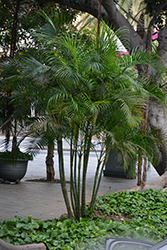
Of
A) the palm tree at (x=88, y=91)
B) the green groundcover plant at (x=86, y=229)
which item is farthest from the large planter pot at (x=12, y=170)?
→ the palm tree at (x=88, y=91)

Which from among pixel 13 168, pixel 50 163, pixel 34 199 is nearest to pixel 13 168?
pixel 13 168

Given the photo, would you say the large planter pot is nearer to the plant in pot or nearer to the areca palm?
the plant in pot

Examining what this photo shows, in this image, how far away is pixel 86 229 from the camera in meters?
4.12

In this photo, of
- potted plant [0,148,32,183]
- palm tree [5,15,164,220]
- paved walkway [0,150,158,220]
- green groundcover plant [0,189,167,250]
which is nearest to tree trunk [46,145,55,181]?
paved walkway [0,150,158,220]

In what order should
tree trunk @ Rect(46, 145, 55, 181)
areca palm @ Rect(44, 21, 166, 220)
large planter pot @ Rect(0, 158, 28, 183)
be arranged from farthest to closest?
tree trunk @ Rect(46, 145, 55, 181) < large planter pot @ Rect(0, 158, 28, 183) < areca palm @ Rect(44, 21, 166, 220)

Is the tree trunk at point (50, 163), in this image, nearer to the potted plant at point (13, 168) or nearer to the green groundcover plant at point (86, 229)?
the potted plant at point (13, 168)

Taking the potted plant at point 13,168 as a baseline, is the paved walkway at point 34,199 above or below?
below

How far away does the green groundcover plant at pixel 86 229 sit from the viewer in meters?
3.72

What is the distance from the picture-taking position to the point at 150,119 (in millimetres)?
8523

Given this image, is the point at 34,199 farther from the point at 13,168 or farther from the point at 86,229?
the point at 86,229

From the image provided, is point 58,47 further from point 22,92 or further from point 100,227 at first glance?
point 100,227

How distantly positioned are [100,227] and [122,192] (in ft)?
8.57

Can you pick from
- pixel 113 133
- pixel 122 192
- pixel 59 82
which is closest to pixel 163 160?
pixel 122 192

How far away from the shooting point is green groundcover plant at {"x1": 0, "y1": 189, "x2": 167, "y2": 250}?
372 centimetres
